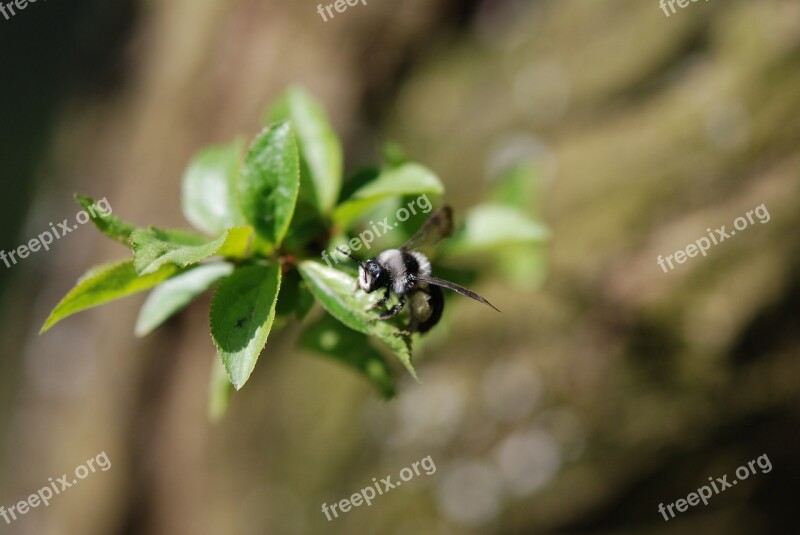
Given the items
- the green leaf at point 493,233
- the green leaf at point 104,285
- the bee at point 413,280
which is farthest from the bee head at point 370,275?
the green leaf at point 493,233

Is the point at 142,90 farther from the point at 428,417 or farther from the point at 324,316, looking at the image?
the point at 324,316

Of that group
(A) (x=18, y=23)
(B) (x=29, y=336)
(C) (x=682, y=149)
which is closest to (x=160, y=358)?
(B) (x=29, y=336)

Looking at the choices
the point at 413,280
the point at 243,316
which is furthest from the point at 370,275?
the point at 243,316

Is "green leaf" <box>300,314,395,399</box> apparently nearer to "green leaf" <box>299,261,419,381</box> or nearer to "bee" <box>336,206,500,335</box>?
"bee" <box>336,206,500,335</box>

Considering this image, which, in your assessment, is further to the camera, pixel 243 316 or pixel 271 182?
pixel 271 182

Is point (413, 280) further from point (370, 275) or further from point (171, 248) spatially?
point (171, 248)

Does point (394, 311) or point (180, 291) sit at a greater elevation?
point (180, 291)
